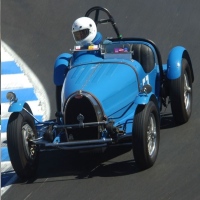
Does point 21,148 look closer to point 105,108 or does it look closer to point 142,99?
point 105,108

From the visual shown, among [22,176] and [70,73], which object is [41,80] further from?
[22,176]

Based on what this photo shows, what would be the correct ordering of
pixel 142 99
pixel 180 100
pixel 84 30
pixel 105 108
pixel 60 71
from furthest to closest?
pixel 60 71
pixel 84 30
pixel 180 100
pixel 105 108
pixel 142 99

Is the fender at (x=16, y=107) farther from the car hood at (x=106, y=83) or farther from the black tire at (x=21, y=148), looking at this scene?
the car hood at (x=106, y=83)

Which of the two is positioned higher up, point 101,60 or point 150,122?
point 101,60

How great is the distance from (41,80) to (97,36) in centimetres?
286

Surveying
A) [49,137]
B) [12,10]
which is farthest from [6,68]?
[49,137]

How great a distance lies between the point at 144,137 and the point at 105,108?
77 centimetres

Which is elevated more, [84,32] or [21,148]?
[84,32]

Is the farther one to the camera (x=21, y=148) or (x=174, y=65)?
(x=174, y=65)

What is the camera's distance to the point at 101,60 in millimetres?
10344

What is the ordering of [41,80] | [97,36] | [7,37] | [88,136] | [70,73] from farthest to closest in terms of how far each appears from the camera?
[7,37] → [41,80] → [97,36] → [70,73] → [88,136]

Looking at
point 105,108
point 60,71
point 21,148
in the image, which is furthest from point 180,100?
point 21,148

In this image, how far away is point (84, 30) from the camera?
10.6 m

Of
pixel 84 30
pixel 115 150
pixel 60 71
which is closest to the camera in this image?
pixel 115 150
